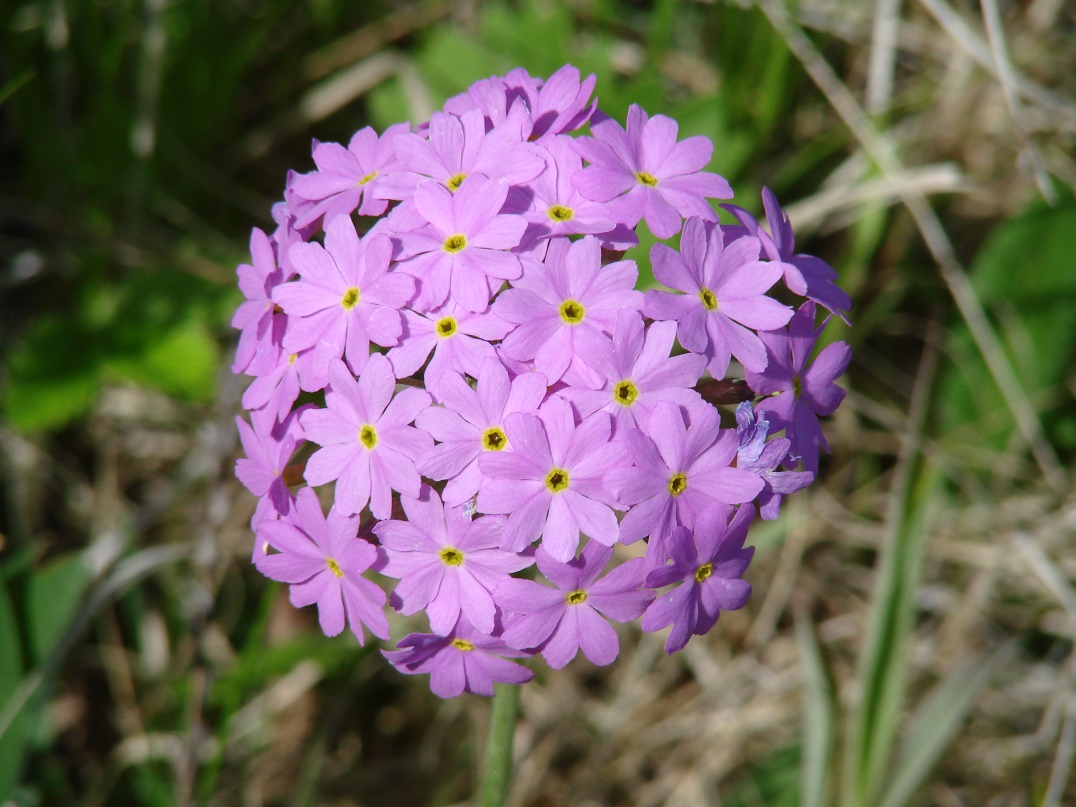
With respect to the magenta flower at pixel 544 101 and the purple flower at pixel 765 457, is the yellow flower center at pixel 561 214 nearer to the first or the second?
the magenta flower at pixel 544 101

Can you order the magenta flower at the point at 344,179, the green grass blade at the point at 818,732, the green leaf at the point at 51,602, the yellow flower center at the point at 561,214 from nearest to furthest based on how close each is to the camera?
the yellow flower center at the point at 561,214 → the magenta flower at the point at 344,179 → the green leaf at the point at 51,602 → the green grass blade at the point at 818,732

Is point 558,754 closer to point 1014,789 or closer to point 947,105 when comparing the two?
point 1014,789

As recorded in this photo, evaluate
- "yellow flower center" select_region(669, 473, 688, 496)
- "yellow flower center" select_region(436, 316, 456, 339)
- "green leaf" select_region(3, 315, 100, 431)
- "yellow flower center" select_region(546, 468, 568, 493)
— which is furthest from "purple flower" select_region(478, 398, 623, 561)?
"green leaf" select_region(3, 315, 100, 431)

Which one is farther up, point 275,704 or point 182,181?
point 182,181

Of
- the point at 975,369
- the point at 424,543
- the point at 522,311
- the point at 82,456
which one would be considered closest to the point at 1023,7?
the point at 975,369

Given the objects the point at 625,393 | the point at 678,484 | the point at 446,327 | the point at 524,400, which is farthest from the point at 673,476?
the point at 446,327

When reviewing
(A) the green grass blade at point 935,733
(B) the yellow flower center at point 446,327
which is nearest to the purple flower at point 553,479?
(B) the yellow flower center at point 446,327

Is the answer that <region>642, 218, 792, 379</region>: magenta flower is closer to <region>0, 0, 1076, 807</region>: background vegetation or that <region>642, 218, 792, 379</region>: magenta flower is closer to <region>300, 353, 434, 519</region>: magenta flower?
<region>300, 353, 434, 519</region>: magenta flower
